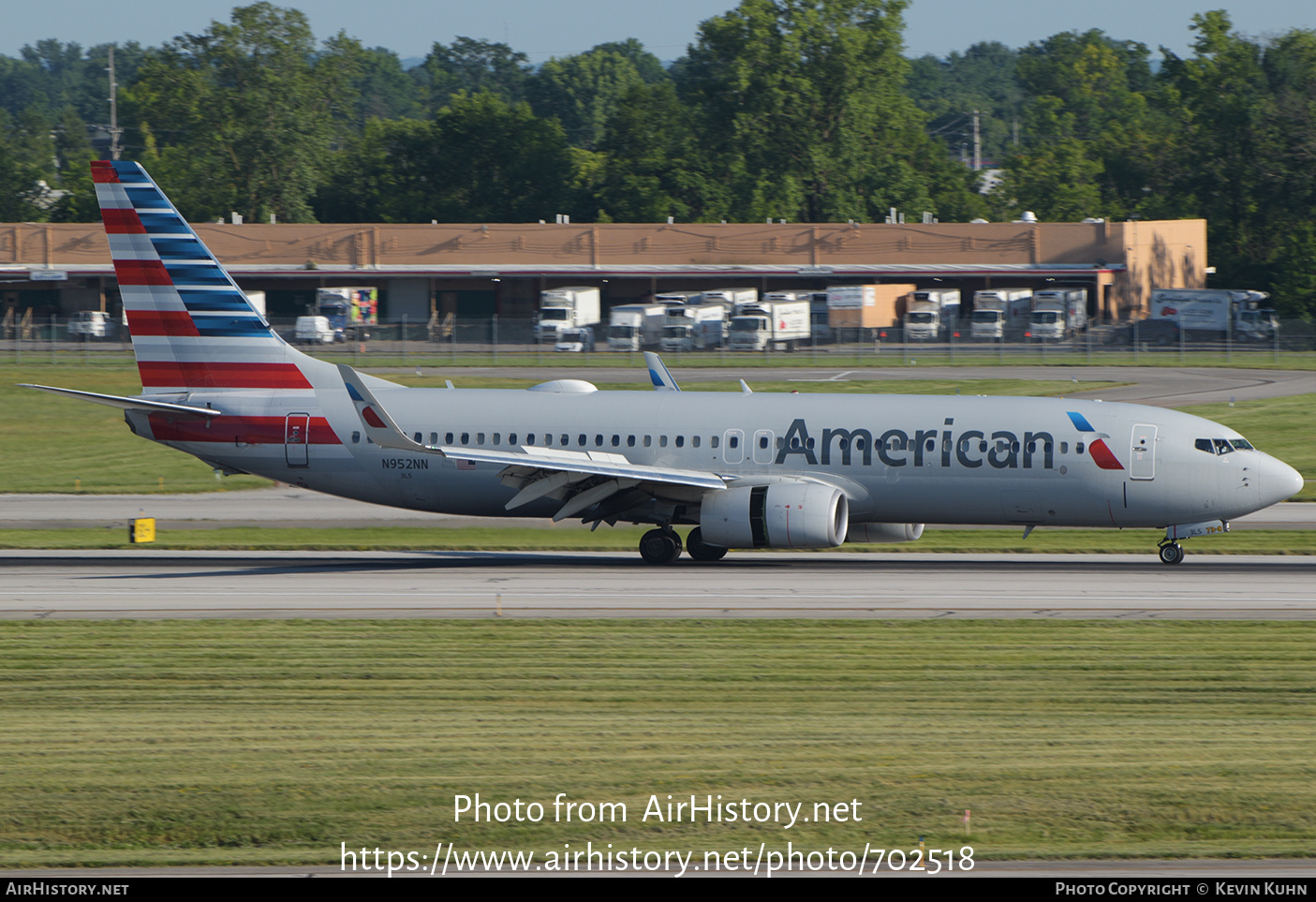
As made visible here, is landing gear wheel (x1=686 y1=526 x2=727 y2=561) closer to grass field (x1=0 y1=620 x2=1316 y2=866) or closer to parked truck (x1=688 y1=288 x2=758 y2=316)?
grass field (x1=0 y1=620 x2=1316 y2=866)

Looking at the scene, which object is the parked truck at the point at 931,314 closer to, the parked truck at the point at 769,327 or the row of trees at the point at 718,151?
the parked truck at the point at 769,327

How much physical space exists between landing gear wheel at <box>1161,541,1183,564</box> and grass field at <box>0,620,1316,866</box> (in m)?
7.89

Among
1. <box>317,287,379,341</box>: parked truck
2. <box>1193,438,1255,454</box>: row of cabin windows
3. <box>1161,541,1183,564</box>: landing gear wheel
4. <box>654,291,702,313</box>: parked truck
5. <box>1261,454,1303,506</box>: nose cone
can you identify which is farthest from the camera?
<box>654,291,702,313</box>: parked truck

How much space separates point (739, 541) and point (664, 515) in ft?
8.08

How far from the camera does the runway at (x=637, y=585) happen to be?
29.3 meters

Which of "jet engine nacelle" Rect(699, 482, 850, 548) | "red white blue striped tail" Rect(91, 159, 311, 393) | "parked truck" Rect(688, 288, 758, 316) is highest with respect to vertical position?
"parked truck" Rect(688, 288, 758, 316)

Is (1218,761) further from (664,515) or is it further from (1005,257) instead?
(1005,257)

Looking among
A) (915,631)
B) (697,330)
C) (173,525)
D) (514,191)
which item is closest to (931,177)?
(514,191)

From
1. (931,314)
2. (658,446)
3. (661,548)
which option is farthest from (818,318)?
(661,548)

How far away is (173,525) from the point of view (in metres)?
42.9

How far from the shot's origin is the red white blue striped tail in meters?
38.5

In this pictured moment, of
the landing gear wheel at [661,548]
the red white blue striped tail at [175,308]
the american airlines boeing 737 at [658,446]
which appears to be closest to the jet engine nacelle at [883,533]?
the american airlines boeing 737 at [658,446]

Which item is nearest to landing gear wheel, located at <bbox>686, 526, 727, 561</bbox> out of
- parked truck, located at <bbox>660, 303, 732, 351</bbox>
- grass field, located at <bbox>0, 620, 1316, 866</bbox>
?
grass field, located at <bbox>0, 620, 1316, 866</bbox>
